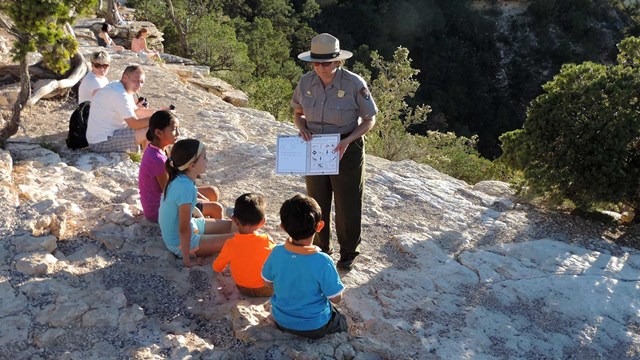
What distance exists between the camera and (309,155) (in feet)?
11.6

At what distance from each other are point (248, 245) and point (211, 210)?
951 mm

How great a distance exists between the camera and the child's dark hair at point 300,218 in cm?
279

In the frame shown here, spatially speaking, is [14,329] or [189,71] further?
[189,71]

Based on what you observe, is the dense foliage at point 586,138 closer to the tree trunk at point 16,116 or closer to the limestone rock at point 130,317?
the limestone rock at point 130,317

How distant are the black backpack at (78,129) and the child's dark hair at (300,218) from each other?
2.94m

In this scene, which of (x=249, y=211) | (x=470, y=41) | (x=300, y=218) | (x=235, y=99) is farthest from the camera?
(x=470, y=41)

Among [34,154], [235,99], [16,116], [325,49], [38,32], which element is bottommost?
[235,99]

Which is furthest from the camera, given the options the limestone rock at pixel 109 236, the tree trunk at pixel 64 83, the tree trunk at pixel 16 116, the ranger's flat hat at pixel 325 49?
the tree trunk at pixel 64 83

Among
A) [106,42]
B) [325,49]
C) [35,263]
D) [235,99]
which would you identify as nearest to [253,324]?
[35,263]

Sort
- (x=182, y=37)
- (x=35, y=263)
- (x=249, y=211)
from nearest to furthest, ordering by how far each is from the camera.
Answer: (x=249, y=211)
(x=35, y=263)
(x=182, y=37)

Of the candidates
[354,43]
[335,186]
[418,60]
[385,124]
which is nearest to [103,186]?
[335,186]

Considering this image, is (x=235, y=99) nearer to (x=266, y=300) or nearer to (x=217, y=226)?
(x=217, y=226)

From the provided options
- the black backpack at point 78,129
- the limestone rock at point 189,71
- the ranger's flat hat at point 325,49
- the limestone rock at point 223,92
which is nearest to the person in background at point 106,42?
the limestone rock at point 189,71

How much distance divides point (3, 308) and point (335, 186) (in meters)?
1.95
